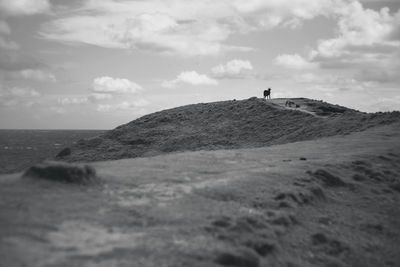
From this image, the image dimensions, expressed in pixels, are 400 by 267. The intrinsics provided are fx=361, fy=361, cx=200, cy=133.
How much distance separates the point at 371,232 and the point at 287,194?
3350mm

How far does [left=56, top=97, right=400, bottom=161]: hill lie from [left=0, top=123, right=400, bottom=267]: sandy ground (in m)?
15.2

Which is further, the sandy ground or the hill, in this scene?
the hill

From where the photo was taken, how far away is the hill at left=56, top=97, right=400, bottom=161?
33.0 metres

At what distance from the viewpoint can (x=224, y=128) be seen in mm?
39656

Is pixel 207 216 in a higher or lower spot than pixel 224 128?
lower

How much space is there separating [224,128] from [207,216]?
29.7 m

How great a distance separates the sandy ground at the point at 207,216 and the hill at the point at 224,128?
49.9 ft

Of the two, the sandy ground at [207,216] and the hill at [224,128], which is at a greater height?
the hill at [224,128]

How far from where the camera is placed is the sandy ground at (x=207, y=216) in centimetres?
793

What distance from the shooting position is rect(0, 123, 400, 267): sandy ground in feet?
26.0

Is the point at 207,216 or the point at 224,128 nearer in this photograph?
the point at 207,216

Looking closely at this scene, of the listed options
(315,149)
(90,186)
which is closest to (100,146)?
(315,149)

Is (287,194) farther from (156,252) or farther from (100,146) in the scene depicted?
(100,146)

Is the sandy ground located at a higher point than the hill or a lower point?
lower
